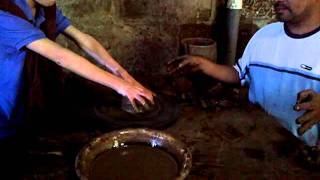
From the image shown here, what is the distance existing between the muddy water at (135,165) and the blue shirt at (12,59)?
631 millimetres

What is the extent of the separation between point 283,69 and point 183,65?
0.65 metres

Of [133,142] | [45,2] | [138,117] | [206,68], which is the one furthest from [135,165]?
[206,68]

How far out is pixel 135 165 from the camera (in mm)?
1506

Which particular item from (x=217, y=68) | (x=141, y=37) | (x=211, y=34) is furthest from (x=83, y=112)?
(x=211, y=34)

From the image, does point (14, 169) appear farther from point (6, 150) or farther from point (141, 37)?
point (141, 37)

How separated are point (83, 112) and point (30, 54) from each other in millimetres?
406

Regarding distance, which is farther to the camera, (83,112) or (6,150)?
(83,112)

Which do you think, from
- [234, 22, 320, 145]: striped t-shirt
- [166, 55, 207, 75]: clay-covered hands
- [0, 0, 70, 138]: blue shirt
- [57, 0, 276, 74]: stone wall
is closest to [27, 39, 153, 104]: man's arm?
[0, 0, 70, 138]: blue shirt

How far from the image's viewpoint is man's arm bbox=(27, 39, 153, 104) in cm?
173

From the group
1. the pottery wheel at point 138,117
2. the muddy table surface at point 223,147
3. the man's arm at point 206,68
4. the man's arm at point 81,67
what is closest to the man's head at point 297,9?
the man's arm at point 206,68

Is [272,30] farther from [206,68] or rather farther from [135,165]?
[135,165]

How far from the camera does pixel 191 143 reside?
70.2 inches

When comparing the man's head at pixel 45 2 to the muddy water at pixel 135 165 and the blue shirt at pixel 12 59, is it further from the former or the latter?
the muddy water at pixel 135 165

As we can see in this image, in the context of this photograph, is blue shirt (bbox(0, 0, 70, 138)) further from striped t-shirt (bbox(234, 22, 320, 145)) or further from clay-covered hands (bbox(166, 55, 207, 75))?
striped t-shirt (bbox(234, 22, 320, 145))
